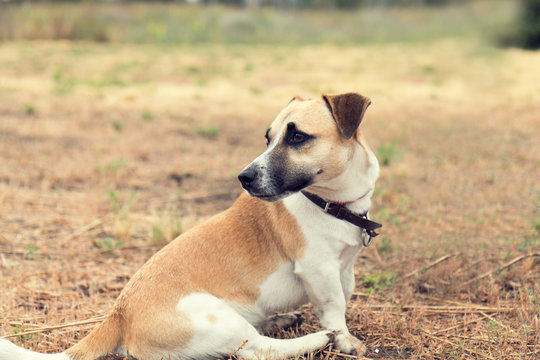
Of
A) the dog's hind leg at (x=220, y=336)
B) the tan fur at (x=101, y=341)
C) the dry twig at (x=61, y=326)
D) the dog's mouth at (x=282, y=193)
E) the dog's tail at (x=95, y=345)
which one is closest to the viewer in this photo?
the dog's tail at (x=95, y=345)

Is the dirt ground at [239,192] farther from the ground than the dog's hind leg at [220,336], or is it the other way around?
the dog's hind leg at [220,336]

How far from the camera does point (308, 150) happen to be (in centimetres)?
300

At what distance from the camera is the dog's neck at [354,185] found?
10.1 feet

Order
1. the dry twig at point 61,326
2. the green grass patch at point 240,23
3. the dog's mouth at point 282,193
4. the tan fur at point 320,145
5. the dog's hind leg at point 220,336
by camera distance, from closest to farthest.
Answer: the dog's hind leg at point 220,336, the dog's mouth at point 282,193, the tan fur at point 320,145, the dry twig at point 61,326, the green grass patch at point 240,23

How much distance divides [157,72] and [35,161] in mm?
9934

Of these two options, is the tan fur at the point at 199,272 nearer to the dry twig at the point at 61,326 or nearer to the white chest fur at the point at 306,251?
the white chest fur at the point at 306,251

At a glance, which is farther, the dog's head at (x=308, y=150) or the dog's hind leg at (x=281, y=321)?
the dog's hind leg at (x=281, y=321)

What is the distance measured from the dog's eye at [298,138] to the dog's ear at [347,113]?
0.22 meters

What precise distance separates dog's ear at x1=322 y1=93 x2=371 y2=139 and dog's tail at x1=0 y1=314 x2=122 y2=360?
66.9 inches

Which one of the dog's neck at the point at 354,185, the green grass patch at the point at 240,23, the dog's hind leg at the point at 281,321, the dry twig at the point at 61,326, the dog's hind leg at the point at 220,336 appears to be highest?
the green grass patch at the point at 240,23

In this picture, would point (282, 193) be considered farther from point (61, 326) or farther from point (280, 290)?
point (61, 326)

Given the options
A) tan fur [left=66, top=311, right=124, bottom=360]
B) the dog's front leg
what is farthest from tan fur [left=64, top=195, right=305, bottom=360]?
the dog's front leg

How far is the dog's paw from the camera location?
3008 millimetres

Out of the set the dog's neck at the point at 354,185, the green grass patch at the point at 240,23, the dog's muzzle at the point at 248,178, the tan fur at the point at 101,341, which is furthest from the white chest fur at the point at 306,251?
the green grass patch at the point at 240,23
